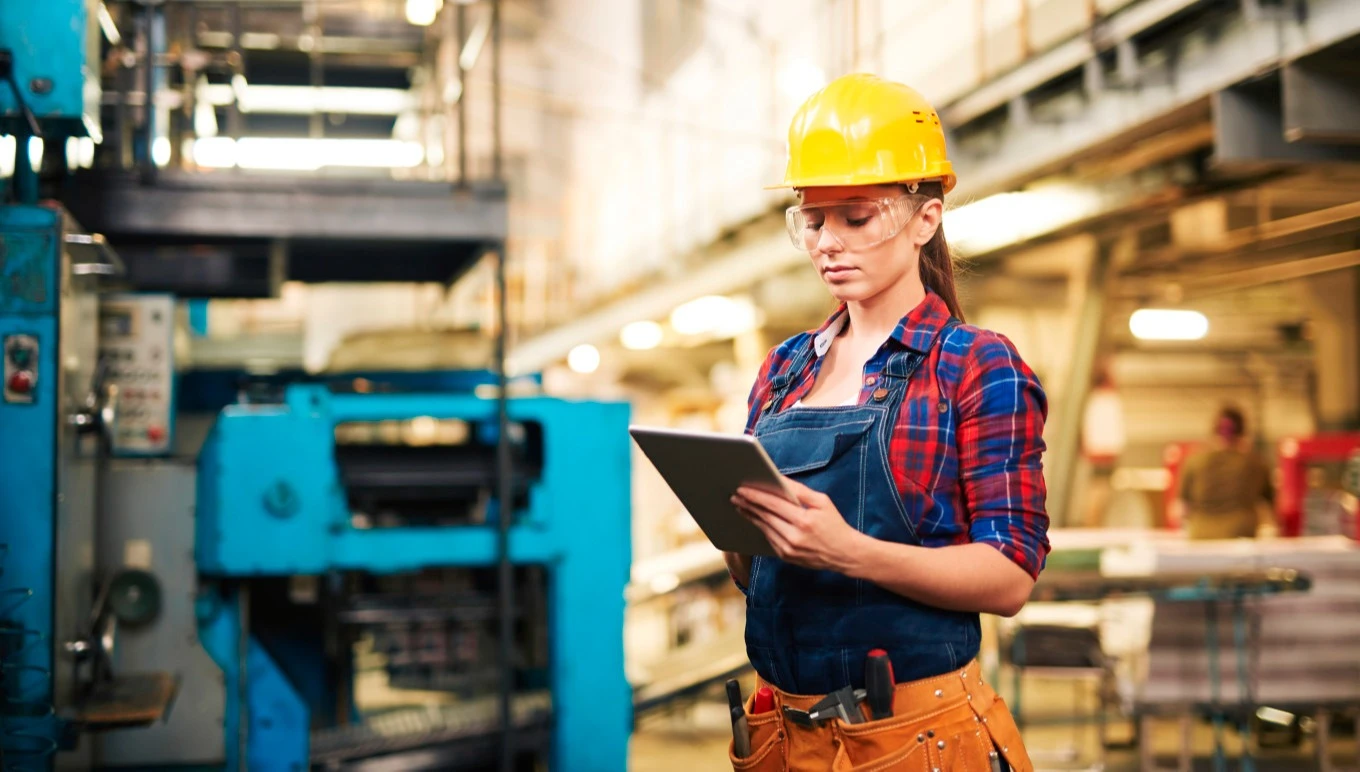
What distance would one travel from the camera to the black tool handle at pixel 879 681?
6.10ft

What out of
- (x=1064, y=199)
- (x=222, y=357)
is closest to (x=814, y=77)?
(x=1064, y=199)

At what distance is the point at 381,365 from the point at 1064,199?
5.00 meters

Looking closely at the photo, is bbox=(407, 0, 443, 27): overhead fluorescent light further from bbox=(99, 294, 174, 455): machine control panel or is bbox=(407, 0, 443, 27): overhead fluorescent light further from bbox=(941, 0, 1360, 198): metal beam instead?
bbox=(941, 0, 1360, 198): metal beam

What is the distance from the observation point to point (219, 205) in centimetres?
545

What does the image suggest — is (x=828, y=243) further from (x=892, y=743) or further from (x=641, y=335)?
(x=641, y=335)

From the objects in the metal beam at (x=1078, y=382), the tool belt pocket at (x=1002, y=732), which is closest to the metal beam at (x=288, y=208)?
the tool belt pocket at (x=1002, y=732)

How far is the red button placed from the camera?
162 inches

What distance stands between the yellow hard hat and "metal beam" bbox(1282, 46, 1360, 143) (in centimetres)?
389

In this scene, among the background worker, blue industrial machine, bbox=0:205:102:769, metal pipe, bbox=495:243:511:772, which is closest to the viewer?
blue industrial machine, bbox=0:205:102:769

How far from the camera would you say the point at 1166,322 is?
A: 1561cm

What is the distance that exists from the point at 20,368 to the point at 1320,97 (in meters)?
5.01

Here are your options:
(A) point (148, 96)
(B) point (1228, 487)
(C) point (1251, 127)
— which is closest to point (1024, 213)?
(B) point (1228, 487)

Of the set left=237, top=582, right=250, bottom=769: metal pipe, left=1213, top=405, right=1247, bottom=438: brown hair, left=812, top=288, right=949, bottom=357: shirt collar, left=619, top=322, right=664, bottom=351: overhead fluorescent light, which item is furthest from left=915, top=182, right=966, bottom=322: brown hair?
left=619, top=322, right=664, bottom=351: overhead fluorescent light

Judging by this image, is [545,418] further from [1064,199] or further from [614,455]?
[1064,199]
